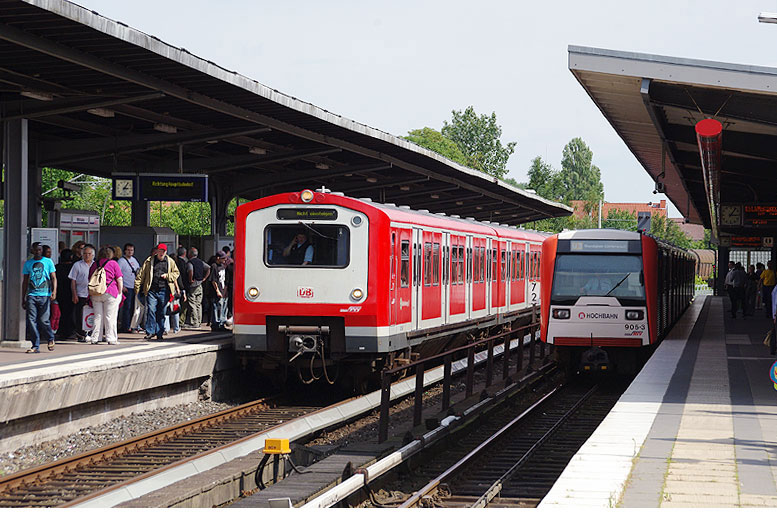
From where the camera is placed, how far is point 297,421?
564 inches

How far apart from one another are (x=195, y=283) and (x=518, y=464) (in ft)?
34.2

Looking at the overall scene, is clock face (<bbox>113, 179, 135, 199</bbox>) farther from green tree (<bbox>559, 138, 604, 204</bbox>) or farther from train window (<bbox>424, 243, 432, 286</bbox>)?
green tree (<bbox>559, 138, 604, 204</bbox>)

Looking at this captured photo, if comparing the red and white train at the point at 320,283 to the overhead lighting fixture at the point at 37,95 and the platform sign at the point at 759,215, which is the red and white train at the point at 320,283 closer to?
the overhead lighting fixture at the point at 37,95

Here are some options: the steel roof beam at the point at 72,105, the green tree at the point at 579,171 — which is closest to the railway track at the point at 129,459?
the steel roof beam at the point at 72,105

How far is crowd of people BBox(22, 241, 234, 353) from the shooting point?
15.4 meters

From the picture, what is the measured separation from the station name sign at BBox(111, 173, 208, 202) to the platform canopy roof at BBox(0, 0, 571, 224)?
525 millimetres

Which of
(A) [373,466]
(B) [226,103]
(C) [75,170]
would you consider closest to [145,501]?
(A) [373,466]

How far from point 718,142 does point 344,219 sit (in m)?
5.96

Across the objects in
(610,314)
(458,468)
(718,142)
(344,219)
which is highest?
(718,142)

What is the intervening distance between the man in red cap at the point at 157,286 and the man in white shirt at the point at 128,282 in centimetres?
47

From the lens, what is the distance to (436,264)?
19.3 metres

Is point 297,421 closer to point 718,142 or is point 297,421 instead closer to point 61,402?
point 61,402

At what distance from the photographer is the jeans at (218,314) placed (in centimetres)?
2027

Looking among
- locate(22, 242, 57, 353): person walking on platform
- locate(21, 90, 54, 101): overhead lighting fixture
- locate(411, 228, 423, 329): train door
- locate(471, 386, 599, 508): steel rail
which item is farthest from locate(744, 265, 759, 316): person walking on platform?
locate(22, 242, 57, 353): person walking on platform
